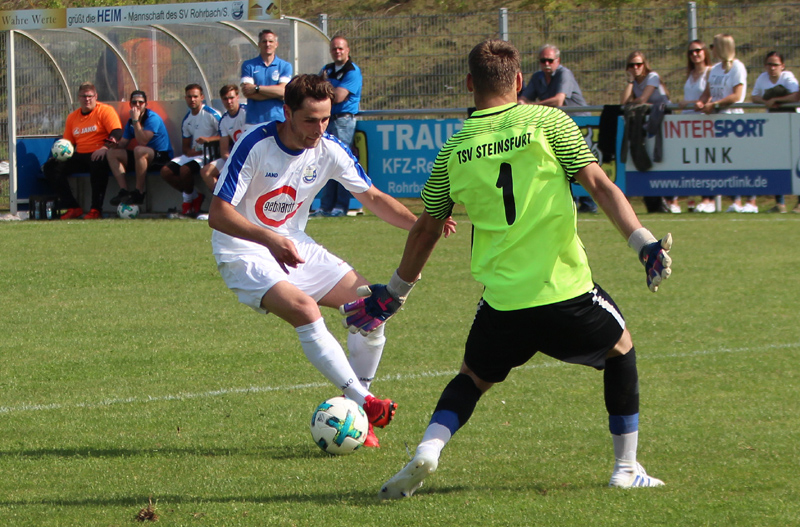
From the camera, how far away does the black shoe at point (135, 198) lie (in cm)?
1620

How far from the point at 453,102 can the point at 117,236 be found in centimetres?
643

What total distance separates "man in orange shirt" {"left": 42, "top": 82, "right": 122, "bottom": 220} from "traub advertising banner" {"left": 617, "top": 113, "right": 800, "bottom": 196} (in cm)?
778

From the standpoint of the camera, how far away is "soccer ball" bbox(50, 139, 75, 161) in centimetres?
1653

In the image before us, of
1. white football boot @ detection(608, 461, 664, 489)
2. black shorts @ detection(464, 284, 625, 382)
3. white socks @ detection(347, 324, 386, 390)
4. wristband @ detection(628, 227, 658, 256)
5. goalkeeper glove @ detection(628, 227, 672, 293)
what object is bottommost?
white football boot @ detection(608, 461, 664, 489)

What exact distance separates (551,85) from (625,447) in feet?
36.4

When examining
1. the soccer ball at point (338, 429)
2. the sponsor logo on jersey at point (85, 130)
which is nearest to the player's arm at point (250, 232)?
the soccer ball at point (338, 429)

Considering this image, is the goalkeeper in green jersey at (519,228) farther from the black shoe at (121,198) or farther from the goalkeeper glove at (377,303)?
the black shoe at (121,198)

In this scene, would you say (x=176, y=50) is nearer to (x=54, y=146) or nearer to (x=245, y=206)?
(x=54, y=146)

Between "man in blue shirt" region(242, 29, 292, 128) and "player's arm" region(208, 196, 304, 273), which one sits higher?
"man in blue shirt" region(242, 29, 292, 128)

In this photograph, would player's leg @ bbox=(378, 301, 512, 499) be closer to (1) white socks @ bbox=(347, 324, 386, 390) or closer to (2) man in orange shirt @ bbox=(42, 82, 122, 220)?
(1) white socks @ bbox=(347, 324, 386, 390)

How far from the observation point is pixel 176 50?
58.0 feet

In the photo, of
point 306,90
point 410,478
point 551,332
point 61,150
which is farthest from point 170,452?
point 61,150

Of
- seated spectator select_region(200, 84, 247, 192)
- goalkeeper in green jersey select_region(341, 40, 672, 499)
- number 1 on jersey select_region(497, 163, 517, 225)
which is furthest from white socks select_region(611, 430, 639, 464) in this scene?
seated spectator select_region(200, 84, 247, 192)

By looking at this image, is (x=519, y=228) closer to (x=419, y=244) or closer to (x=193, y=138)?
(x=419, y=244)
